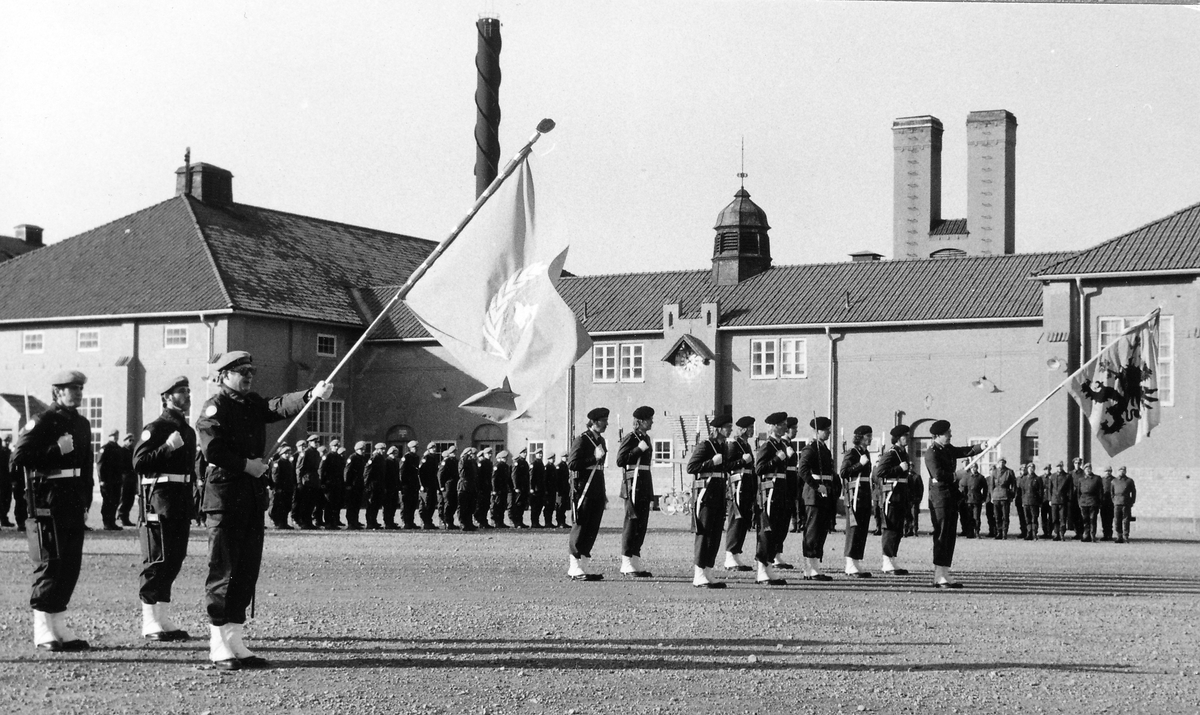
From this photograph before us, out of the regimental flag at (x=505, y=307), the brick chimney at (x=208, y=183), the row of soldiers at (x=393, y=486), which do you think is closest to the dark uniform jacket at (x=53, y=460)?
the regimental flag at (x=505, y=307)

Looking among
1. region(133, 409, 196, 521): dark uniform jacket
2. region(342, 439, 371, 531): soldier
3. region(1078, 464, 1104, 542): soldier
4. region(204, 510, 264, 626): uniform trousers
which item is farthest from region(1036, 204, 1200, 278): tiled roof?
region(204, 510, 264, 626): uniform trousers

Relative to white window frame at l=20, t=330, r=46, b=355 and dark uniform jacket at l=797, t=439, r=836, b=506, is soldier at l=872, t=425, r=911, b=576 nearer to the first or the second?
dark uniform jacket at l=797, t=439, r=836, b=506

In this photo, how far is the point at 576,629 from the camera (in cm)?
1198

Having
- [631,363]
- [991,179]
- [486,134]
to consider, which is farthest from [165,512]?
Result: [991,179]

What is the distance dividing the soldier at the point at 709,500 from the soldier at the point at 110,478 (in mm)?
13029

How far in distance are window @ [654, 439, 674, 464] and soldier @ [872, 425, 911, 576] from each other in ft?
94.4

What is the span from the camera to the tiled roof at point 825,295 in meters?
43.1

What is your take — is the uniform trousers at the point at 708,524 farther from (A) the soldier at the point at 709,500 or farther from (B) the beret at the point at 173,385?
(B) the beret at the point at 173,385

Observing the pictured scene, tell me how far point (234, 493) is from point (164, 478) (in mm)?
1222

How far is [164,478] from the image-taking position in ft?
35.3

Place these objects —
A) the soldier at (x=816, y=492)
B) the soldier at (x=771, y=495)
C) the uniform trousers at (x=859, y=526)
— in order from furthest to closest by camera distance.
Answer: the uniform trousers at (x=859, y=526) < the soldier at (x=816, y=492) < the soldier at (x=771, y=495)

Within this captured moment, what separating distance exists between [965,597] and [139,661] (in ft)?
28.5

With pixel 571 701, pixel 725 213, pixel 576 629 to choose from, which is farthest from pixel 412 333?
pixel 571 701

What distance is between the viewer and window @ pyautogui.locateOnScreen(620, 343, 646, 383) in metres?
47.7
